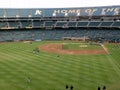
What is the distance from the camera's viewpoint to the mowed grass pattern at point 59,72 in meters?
35.1

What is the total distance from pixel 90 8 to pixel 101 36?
18798mm

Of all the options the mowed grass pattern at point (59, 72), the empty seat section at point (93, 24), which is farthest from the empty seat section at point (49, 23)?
the mowed grass pattern at point (59, 72)

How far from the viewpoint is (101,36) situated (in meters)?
97.3

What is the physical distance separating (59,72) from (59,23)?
67.0m

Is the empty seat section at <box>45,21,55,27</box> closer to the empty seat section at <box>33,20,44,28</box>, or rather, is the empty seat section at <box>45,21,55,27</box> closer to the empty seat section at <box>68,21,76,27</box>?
the empty seat section at <box>33,20,44,28</box>

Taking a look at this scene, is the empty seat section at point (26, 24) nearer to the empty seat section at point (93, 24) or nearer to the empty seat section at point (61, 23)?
the empty seat section at point (61, 23)

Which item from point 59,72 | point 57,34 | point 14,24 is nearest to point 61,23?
point 57,34

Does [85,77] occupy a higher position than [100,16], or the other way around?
[100,16]

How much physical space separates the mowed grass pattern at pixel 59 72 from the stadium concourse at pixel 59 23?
43.2 metres

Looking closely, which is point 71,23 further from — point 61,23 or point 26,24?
point 26,24

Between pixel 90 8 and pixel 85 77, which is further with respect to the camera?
pixel 90 8

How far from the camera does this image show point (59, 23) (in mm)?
107750

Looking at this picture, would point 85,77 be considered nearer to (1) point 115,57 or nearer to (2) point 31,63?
(2) point 31,63

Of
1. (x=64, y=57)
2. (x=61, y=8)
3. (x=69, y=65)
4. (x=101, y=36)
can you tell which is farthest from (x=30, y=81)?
(x=61, y=8)
